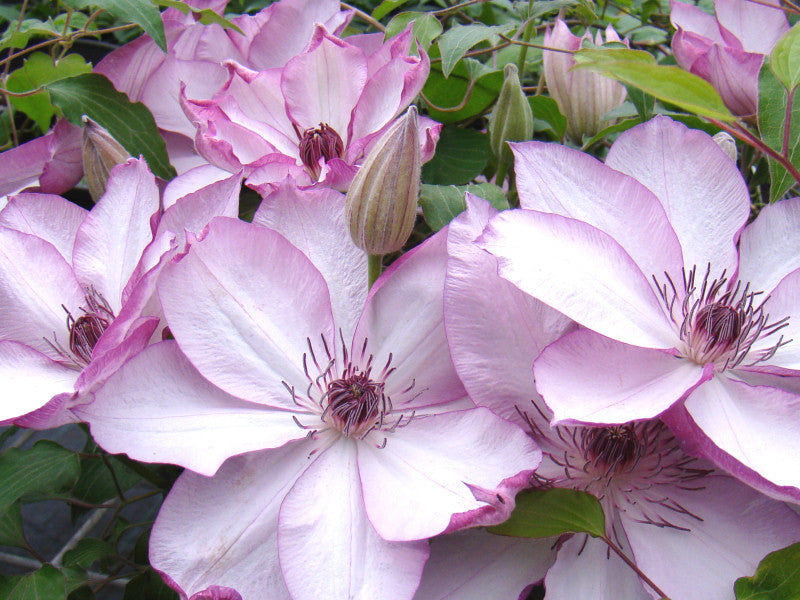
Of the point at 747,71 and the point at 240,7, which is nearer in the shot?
the point at 747,71

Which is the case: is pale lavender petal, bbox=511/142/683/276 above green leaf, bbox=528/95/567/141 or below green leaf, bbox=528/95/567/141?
above

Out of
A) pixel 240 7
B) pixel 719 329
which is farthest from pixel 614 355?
pixel 240 7

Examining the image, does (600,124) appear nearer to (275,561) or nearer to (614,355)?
(614,355)

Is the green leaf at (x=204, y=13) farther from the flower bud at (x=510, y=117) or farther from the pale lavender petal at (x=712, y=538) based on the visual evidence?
the pale lavender petal at (x=712, y=538)

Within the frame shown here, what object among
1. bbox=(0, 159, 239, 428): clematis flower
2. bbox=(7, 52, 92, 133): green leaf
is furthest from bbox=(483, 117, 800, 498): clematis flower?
bbox=(7, 52, 92, 133): green leaf

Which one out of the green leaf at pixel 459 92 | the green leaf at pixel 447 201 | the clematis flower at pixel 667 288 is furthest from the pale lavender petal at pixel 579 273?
the green leaf at pixel 459 92

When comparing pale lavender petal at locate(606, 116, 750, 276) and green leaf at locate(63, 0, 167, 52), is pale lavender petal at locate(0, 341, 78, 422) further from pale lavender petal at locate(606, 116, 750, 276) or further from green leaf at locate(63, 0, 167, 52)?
pale lavender petal at locate(606, 116, 750, 276)

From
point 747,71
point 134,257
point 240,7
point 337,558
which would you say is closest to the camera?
point 337,558

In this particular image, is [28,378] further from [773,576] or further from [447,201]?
[773,576]
